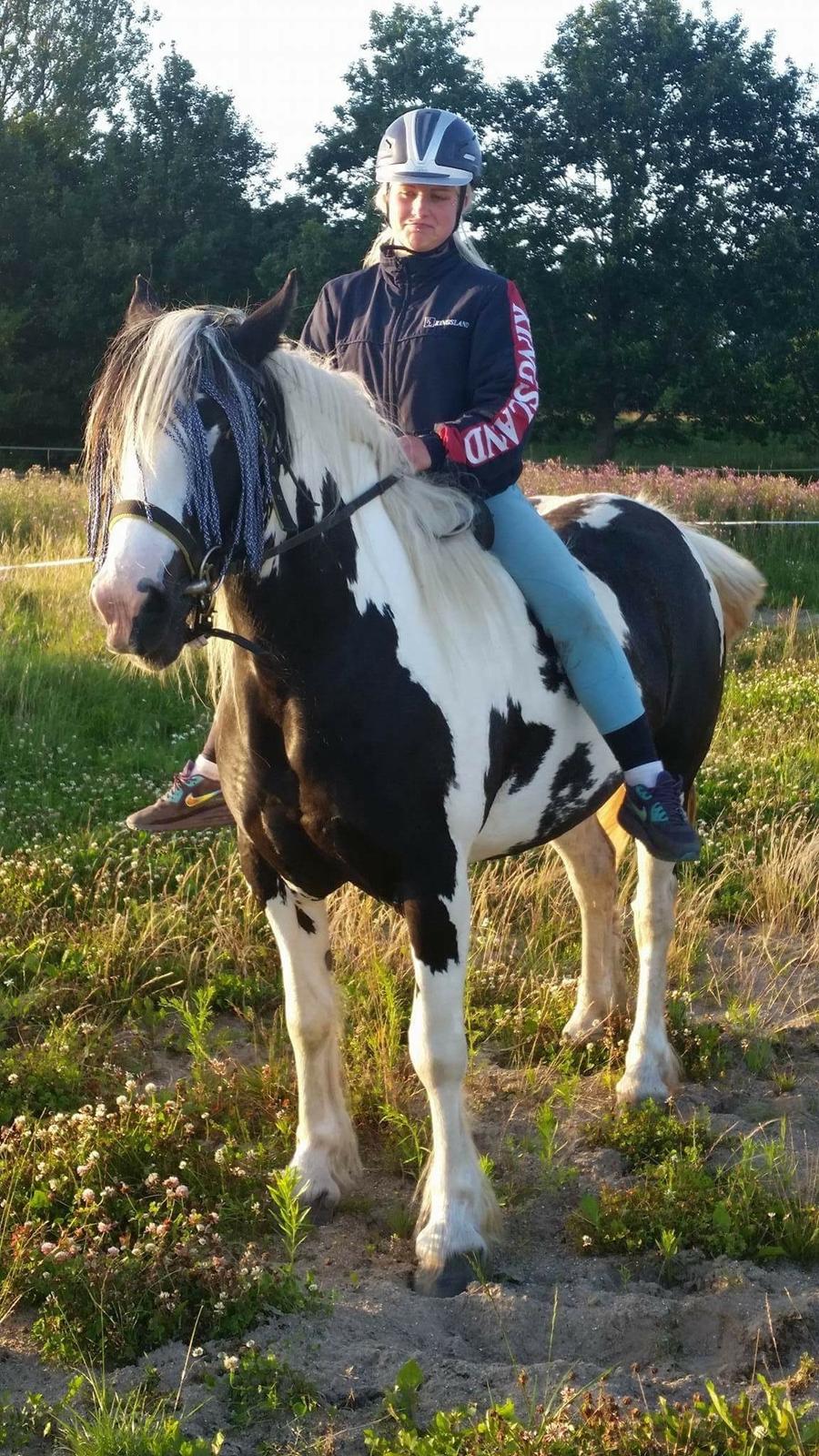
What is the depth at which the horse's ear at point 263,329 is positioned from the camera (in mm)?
2674

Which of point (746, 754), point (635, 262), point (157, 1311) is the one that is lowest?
point (157, 1311)

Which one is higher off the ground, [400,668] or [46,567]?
[400,668]

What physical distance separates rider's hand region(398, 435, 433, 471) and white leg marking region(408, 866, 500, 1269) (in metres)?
1.07

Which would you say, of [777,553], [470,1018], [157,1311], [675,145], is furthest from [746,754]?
[675,145]

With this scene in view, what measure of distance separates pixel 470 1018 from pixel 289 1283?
1565 mm

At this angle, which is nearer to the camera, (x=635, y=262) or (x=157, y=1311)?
(x=157, y=1311)

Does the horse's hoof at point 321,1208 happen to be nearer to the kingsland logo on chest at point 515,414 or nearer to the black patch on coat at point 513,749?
the black patch on coat at point 513,749

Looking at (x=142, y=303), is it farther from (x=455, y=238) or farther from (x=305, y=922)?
(x=305, y=922)

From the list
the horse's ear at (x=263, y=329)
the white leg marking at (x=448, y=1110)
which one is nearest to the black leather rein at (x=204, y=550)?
the horse's ear at (x=263, y=329)

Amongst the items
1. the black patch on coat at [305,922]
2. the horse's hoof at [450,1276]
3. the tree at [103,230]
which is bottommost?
the horse's hoof at [450,1276]

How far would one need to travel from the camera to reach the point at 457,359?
11.2 feet

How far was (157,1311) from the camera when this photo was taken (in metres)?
2.92

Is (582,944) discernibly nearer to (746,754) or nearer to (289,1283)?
(289,1283)

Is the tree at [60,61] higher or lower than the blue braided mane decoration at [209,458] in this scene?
higher
